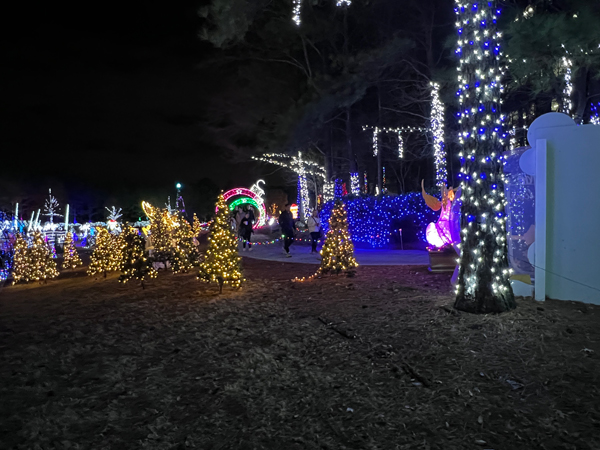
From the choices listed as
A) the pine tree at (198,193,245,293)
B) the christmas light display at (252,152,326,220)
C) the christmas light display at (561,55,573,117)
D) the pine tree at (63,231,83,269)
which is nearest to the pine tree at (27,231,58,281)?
the pine tree at (63,231,83,269)

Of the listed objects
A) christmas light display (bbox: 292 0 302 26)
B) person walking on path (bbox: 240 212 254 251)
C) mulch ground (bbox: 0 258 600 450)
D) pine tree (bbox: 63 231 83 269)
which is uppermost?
christmas light display (bbox: 292 0 302 26)

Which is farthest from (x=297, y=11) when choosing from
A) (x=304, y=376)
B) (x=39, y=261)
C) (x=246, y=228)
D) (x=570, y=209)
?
(x=304, y=376)

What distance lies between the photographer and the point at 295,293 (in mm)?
7875

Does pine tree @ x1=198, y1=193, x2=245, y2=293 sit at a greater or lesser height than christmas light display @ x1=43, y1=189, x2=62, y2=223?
lesser

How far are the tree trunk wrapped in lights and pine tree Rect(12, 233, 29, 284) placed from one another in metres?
10.6

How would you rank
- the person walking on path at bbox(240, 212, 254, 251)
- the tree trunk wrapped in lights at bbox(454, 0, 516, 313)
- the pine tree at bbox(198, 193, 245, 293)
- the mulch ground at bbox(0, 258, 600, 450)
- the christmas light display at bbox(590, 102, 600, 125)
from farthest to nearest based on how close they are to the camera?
the person walking on path at bbox(240, 212, 254, 251) < the christmas light display at bbox(590, 102, 600, 125) < the pine tree at bbox(198, 193, 245, 293) < the tree trunk wrapped in lights at bbox(454, 0, 516, 313) < the mulch ground at bbox(0, 258, 600, 450)

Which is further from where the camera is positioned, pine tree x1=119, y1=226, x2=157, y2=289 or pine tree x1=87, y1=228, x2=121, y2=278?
pine tree x1=87, y1=228, x2=121, y2=278

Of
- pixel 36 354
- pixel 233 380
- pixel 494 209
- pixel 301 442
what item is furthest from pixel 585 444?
pixel 36 354

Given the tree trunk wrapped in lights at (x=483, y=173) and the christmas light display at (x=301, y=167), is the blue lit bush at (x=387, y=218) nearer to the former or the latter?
the christmas light display at (x=301, y=167)

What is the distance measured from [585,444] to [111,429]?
10.7 feet

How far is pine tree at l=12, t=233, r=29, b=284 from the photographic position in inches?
437

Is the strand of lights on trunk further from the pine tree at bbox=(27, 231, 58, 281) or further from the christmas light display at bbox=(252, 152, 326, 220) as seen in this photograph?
the christmas light display at bbox=(252, 152, 326, 220)

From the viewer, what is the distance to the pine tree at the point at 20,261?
11094 millimetres

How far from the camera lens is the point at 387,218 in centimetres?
1557
